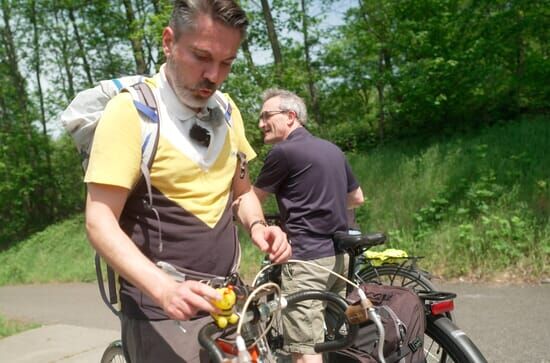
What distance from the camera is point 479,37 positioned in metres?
10.8

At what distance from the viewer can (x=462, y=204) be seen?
834 centimetres

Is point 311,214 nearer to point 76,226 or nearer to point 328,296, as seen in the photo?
point 328,296

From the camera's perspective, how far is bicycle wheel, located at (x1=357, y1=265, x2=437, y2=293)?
141 inches

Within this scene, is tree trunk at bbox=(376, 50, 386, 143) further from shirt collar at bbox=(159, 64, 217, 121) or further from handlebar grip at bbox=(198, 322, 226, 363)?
handlebar grip at bbox=(198, 322, 226, 363)

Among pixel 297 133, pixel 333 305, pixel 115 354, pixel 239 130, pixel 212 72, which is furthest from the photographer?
→ pixel 297 133

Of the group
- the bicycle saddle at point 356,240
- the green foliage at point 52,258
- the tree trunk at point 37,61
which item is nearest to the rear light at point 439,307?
the bicycle saddle at point 356,240

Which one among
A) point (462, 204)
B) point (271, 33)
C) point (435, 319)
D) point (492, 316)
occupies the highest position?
point (271, 33)

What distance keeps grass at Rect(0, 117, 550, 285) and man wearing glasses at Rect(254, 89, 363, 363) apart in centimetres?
381

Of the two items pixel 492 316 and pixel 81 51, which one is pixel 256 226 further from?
pixel 81 51

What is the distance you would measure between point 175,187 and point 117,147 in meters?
0.25

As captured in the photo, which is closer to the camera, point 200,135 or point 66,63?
point 200,135

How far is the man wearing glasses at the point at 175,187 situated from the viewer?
1.62 meters

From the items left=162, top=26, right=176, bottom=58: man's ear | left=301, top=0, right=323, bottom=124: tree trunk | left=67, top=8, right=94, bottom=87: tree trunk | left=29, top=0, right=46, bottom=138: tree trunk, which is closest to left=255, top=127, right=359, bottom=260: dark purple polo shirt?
left=162, top=26, right=176, bottom=58: man's ear

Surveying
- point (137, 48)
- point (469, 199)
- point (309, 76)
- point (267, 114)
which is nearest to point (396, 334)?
point (267, 114)
